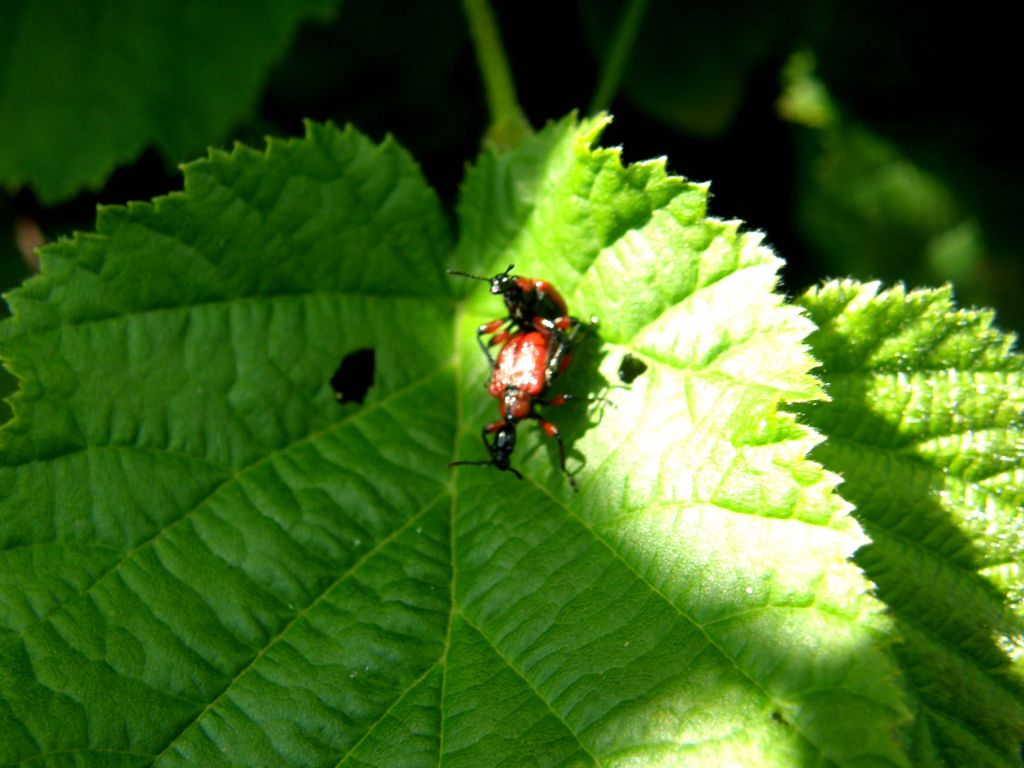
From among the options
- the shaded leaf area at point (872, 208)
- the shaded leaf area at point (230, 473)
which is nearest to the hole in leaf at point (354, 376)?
the shaded leaf area at point (230, 473)

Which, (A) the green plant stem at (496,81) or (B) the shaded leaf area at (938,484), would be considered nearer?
(B) the shaded leaf area at (938,484)

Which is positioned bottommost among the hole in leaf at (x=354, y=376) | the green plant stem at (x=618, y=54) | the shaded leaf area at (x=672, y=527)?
the shaded leaf area at (x=672, y=527)

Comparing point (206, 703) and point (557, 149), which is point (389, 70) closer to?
point (557, 149)

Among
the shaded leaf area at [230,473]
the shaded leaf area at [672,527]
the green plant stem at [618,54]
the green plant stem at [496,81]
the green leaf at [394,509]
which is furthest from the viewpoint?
the green plant stem at [618,54]

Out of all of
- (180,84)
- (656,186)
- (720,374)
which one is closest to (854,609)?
(720,374)

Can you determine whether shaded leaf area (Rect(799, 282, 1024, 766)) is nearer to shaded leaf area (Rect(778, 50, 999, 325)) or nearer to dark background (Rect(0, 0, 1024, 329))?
dark background (Rect(0, 0, 1024, 329))

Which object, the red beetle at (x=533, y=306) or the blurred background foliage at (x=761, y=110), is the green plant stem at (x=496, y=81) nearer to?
the blurred background foliage at (x=761, y=110)
